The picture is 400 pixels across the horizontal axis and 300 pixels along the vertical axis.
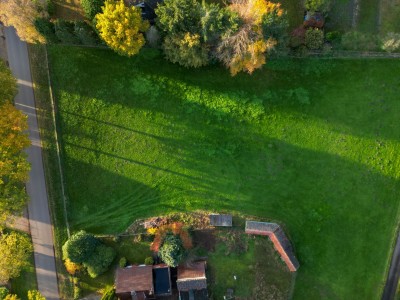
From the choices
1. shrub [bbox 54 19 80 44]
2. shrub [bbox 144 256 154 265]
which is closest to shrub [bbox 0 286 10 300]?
shrub [bbox 144 256 154 265]

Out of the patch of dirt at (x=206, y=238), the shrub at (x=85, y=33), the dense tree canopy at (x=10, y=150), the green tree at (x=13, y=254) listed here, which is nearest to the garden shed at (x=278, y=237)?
the patch of dirt at (x=206, y=238)

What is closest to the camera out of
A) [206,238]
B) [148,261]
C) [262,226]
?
[148,261]

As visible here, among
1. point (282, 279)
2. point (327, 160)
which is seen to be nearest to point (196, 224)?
point (282, 279)

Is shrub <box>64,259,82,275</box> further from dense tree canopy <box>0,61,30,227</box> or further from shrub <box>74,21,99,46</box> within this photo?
shrub <box>74,21,99,46</box>

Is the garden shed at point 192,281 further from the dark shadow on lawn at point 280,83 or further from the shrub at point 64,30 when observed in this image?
the shrub at point 64,30

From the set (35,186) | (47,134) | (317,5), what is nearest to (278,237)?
(317,5)

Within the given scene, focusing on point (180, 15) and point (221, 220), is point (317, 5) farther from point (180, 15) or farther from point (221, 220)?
point (221, 220)
